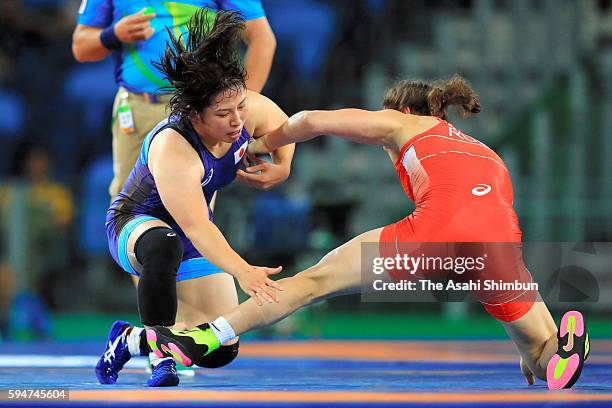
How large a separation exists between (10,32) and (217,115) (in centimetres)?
835

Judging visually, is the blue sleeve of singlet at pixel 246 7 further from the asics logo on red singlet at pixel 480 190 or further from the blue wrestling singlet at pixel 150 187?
the asics logo on red singlet at pixel 480 190

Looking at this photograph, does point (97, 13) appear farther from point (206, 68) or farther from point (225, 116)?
point (225, 116)

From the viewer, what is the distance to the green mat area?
25.7 feet

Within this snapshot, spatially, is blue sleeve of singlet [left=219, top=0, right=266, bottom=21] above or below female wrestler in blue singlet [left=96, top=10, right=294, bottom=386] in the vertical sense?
above

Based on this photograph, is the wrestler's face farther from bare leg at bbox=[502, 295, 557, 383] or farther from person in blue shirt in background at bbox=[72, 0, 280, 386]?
bare leg at bbox=[502, 295, 557, 383]

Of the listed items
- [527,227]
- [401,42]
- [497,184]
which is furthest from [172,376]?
[401,42]

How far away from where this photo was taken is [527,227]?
30.5 feet

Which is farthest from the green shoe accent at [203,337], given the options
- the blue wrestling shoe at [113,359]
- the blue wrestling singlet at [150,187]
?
the blue wrestling shoe at [113,359]

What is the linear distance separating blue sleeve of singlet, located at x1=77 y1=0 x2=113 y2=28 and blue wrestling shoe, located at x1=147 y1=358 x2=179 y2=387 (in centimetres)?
176

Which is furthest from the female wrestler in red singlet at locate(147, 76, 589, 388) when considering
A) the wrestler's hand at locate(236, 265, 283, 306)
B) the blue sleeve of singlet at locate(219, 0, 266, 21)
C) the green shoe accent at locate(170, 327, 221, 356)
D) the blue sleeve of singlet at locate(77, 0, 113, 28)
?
the blue sleeve of singlet at locate(77, 0, 113, 28)

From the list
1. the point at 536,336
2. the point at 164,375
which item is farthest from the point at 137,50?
the point at 536,336

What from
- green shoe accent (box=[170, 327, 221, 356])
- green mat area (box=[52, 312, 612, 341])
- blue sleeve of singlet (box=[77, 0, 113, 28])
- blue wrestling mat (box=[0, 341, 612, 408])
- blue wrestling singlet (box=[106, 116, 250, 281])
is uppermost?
blue sleeve of singlet (box=[77, 0, 113, 28])

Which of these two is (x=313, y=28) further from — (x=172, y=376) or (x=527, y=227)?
(x=172, y=376)

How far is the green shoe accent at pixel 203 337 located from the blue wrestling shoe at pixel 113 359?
0.58m
